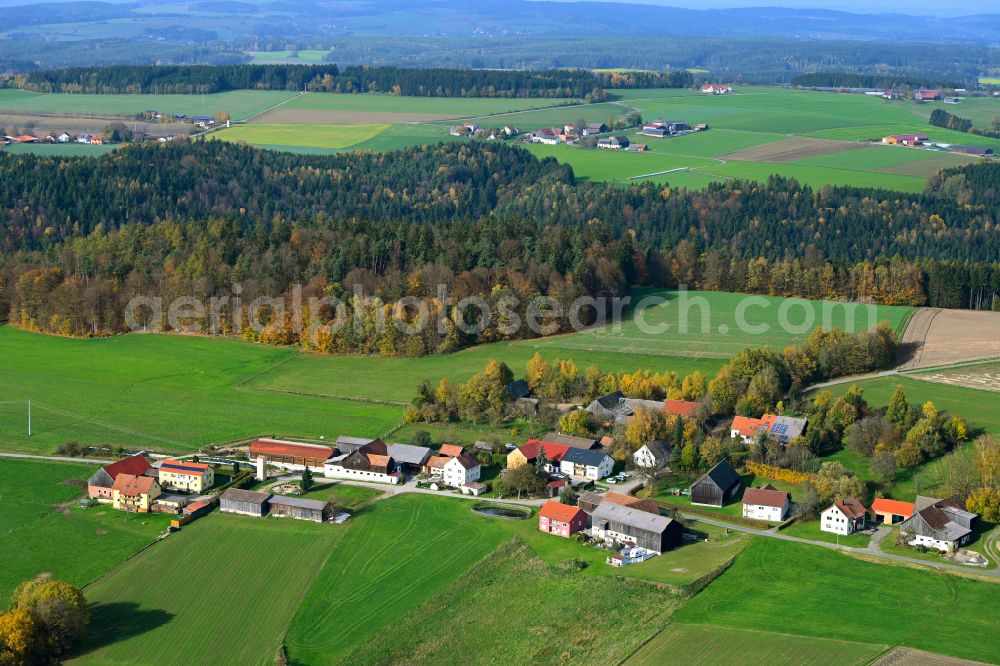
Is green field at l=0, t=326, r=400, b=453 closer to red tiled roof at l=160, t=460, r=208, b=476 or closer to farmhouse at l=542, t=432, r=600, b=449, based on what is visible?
red tiled roof at l=160, t=460, r=208, b=476

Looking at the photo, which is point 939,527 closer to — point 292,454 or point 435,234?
point 292,454

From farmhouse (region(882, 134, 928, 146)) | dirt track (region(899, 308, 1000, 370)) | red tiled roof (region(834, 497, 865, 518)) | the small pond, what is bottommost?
the small pond

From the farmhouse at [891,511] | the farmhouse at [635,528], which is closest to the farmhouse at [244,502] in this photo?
the farmhouse at [635,528]

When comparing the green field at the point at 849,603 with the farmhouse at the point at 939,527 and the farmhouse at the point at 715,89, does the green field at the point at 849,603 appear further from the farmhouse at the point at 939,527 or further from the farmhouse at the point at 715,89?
the farmhouse at the point at 715,89

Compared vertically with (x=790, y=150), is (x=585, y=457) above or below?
below

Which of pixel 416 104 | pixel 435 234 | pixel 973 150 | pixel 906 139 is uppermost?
pixel 416 104

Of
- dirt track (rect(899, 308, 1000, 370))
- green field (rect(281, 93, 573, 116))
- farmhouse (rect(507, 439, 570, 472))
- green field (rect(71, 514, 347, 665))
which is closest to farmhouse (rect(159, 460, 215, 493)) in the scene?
green field (rect(71, 514, 347, 665))

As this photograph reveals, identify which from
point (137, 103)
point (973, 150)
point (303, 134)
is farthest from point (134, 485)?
point (137, 103)

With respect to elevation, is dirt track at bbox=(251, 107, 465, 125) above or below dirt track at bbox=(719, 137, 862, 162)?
above
